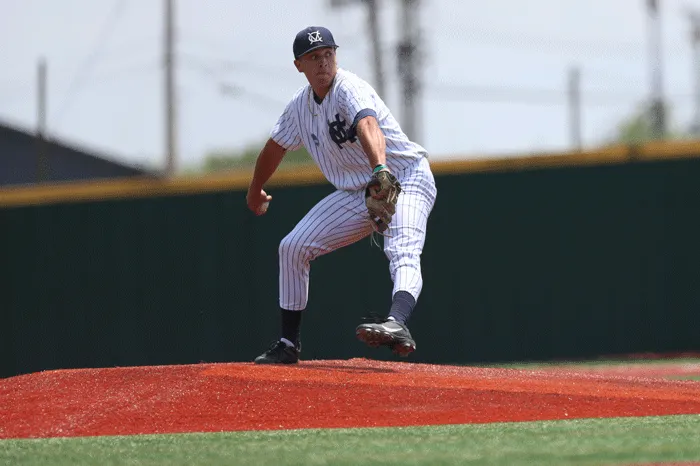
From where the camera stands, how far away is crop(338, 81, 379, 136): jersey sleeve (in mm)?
5297

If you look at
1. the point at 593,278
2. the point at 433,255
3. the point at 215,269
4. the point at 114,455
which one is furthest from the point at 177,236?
the point at 114,455

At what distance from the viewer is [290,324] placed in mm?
5754

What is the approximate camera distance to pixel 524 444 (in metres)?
3.72

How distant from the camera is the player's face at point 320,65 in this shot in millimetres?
5422

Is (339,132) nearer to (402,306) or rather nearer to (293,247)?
(293,247)

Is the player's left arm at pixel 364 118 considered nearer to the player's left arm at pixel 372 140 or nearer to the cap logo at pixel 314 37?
the player's left arm at pixel 372 140

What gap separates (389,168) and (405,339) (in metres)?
1.03

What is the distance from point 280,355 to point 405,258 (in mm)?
849

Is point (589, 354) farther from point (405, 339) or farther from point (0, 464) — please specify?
point (0, 464)

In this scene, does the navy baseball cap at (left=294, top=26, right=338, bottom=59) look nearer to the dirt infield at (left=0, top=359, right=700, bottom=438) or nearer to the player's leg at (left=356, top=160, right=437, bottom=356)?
the player's leg at (left=356, top=160, right=437, bottom=356)

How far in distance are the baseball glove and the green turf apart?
4.17ft

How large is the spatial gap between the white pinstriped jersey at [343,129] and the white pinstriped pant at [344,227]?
0.08 metres

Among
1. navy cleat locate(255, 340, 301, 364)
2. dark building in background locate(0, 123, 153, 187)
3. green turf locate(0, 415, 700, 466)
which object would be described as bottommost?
green turf locate(0, 415, 700, 466)

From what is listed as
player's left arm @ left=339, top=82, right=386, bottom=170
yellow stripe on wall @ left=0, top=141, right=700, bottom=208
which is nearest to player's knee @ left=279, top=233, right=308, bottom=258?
player's left arm @ left=339, top=82, right=386, bottom=170
